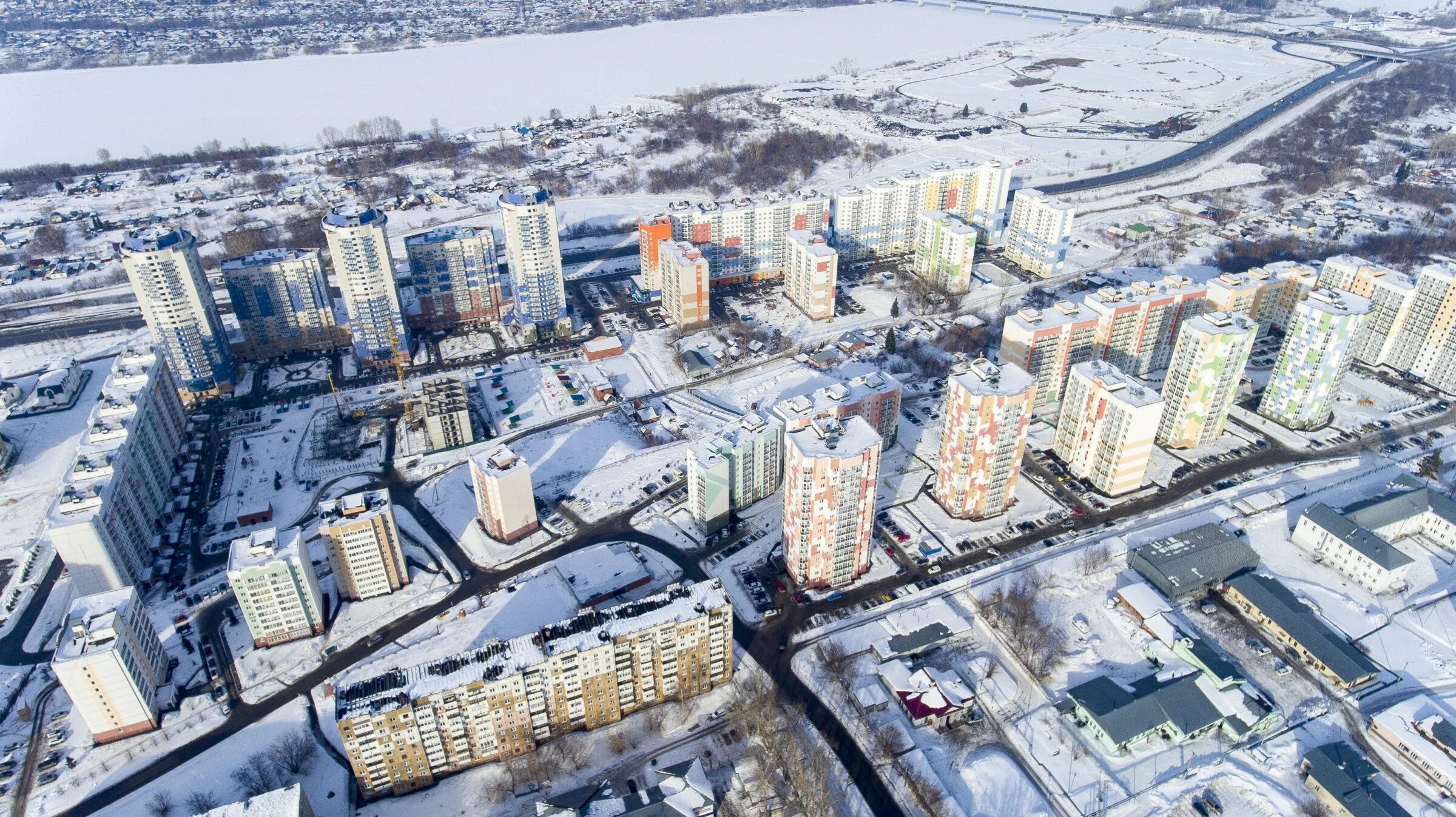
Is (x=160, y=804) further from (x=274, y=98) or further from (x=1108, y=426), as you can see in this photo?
(x=274, y=98)

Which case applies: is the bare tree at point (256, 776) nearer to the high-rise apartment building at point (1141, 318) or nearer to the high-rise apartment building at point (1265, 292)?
the high-rise apartment building at point (1141, 318)

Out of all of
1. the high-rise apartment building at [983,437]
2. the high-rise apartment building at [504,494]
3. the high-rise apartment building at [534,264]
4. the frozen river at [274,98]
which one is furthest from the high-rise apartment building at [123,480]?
the frozen river at [274,98]

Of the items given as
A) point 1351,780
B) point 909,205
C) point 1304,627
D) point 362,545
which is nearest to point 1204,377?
point 1304,627

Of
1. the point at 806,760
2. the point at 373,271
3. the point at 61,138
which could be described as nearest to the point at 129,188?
the point at 61,138

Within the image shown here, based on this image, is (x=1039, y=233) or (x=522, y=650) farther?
(x=1039, y=233)

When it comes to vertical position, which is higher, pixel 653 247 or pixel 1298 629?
pixel 653 247

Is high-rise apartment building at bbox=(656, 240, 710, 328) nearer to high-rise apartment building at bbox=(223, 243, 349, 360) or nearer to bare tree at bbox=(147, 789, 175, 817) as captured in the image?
high-rise apartment building at bbox=(223, 243, 349, 360)

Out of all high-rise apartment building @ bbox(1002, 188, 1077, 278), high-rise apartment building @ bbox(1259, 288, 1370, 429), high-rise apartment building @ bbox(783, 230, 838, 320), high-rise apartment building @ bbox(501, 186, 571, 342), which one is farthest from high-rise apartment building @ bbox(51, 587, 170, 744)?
high-rise apartment building @ bbox(1002, 188, 1077, 278)

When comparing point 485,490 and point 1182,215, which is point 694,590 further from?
point 1182,215
